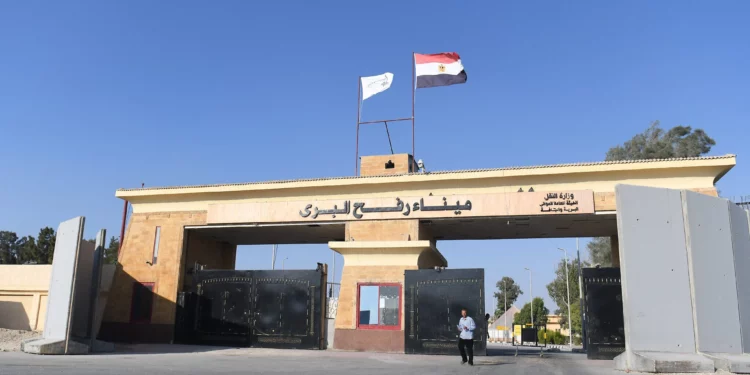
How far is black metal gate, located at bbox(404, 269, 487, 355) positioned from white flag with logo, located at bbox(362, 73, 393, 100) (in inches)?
367

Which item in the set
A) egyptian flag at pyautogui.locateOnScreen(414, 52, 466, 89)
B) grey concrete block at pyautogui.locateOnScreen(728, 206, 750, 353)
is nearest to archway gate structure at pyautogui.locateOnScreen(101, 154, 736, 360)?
egyptian flag at pyautogui.locateOnScreen(414, 52, 466, 89)

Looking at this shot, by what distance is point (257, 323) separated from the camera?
20391 millimetres

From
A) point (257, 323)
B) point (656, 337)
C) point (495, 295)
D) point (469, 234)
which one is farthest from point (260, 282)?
point (495, 295)

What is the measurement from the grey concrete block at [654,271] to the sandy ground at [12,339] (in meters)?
15.9

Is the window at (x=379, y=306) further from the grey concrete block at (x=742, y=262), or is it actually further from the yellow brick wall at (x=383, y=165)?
the grey concrete block at (x=742, y=262)

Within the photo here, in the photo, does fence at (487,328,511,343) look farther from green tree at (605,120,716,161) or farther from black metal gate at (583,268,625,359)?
black metal gate at (583,268,625,359)

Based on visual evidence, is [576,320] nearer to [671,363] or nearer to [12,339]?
[671,363]

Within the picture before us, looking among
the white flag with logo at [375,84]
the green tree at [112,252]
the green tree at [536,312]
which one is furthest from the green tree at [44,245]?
the green tree at [536,312]

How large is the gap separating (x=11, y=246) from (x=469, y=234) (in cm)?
6865

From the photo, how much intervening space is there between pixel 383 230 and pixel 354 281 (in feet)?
6.64

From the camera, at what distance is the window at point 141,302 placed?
21844 mm

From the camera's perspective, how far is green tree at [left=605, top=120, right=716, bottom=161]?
50.2 meters

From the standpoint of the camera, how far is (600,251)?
169 feet

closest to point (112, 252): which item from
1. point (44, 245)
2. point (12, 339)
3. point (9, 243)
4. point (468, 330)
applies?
point (44, 245)
